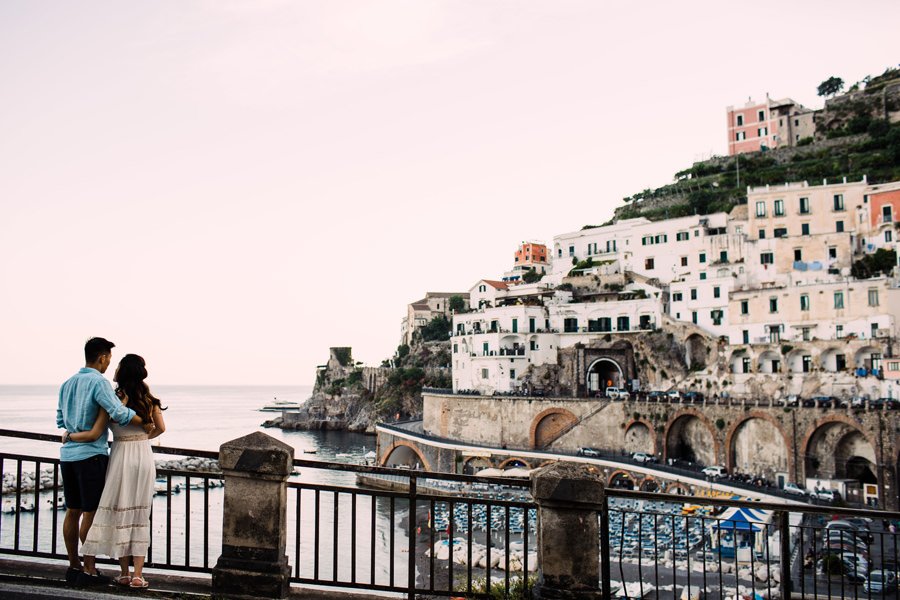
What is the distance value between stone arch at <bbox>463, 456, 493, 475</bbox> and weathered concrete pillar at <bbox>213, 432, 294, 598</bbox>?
46335mm

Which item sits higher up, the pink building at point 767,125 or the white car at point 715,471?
the pink building at point 767,125

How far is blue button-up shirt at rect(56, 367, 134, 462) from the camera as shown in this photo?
20.7ft

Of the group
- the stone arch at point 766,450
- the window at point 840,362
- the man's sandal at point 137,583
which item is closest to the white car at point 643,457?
the stone arch at point 766,450

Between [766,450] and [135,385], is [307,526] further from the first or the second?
[135,385]

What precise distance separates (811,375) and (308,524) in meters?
32.1

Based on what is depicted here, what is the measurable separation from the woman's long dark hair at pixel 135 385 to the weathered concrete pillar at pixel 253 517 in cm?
78

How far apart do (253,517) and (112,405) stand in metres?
1.65

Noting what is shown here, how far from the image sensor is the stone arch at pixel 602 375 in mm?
58719

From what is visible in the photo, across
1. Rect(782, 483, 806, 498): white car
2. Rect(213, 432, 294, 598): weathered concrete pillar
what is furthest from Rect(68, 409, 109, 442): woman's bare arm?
Rect(782, 483, 806, 498): white car

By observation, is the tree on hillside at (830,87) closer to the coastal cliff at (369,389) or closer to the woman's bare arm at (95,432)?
the coastal cliff at (369,389)

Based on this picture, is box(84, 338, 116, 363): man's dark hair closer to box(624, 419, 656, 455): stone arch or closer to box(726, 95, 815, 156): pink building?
box(624, 419, 656, 455): stone arch

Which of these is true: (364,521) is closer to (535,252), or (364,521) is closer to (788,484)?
(788,484)

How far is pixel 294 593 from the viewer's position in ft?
23.0

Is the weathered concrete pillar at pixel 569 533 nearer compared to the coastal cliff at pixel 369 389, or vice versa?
the weathered concrete pillar at pixel 569 533
